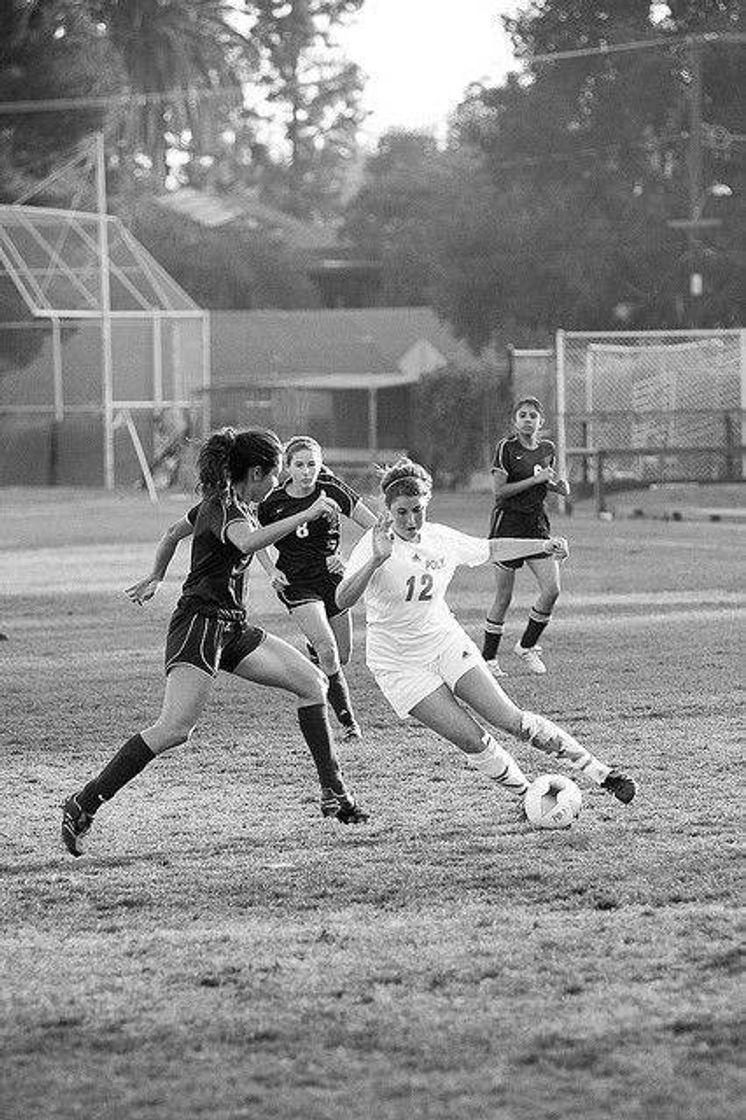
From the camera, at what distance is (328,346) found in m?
65.0

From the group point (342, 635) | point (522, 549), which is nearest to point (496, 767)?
point (522, 549)

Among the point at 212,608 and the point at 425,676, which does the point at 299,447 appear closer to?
the point at 425,676

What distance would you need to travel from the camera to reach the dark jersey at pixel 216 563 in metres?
8.85

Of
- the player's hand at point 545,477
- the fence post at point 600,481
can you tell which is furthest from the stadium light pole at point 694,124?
the player's hand at point 545,477

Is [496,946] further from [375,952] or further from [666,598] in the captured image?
[666,598]

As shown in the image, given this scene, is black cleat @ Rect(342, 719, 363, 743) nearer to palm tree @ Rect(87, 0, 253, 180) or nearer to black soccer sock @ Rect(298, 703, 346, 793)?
black soccer sock @ Rect(298, 703, 346, 793)

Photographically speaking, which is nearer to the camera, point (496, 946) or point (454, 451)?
point (496, 946)

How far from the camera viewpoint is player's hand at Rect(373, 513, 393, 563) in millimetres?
8758

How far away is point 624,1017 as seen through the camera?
20.4 ft

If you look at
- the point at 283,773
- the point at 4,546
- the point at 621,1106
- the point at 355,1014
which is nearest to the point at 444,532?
the point at 283,773

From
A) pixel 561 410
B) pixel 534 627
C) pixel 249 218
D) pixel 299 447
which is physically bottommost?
pixel 534 627

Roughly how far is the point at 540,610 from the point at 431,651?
600 centimetres

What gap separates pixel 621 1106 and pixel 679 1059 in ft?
1.39

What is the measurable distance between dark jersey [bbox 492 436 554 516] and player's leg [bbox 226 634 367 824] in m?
5.96
